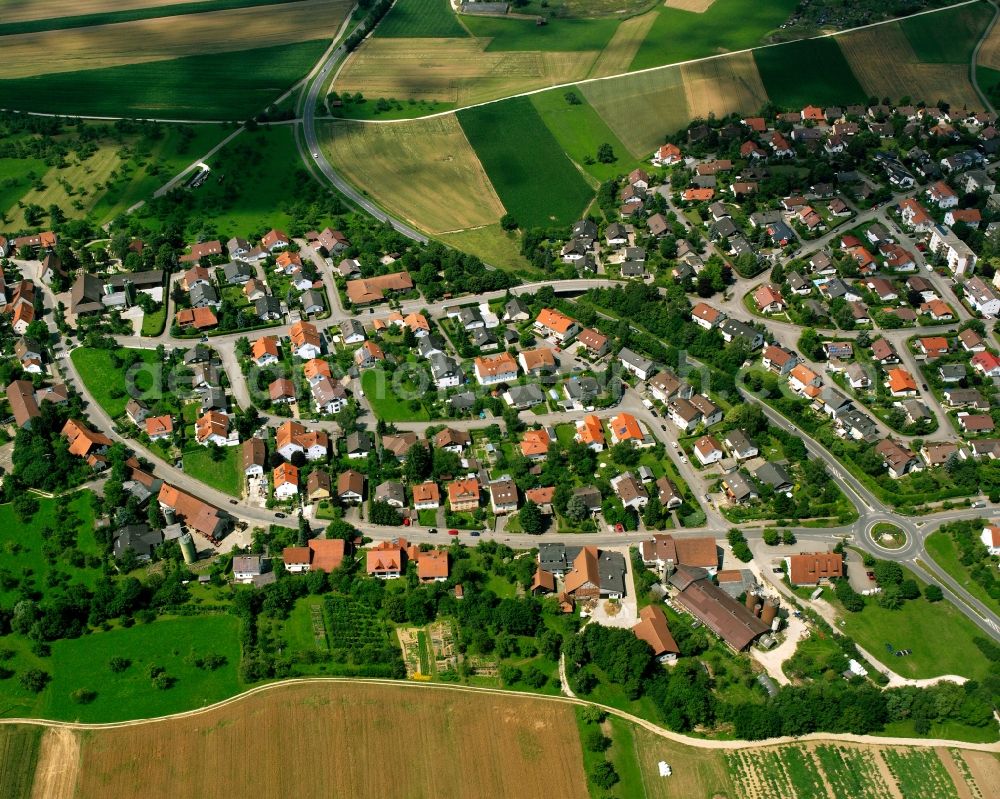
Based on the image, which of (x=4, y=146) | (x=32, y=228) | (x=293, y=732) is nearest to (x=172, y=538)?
(x=293, y=732)

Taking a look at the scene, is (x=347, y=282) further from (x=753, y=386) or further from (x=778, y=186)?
(x=778, y=186)

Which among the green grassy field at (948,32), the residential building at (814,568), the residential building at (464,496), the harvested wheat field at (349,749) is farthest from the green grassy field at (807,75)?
the harvested wheat field at (349,749)

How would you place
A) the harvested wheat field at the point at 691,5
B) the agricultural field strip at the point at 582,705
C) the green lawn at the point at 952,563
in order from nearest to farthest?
the agricultural field strip at the point at 582,705 → the green lawn at the point at 952,563 → the harvested wheat field at the point at 691,5

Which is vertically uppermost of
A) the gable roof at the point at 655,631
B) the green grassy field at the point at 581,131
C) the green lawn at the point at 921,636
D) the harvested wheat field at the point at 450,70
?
the harvested wheat field at the point at 450,70

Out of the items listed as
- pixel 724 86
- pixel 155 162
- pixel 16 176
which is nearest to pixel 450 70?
pixel 724 86

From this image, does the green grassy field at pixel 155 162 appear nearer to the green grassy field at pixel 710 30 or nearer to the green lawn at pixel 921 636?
the green grassy field at pixel 710 30

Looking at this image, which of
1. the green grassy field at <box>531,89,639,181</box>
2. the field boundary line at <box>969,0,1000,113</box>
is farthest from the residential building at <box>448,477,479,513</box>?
the field boundary line at <box>969,0,1000,113</box>
